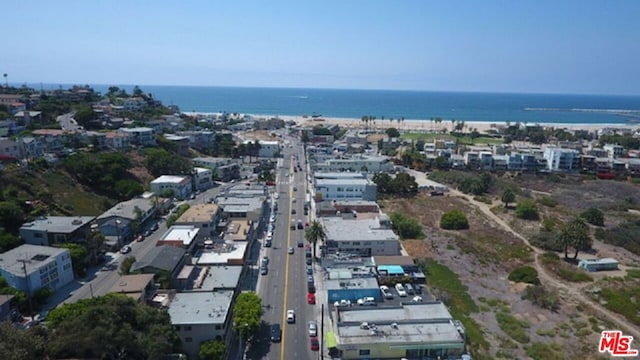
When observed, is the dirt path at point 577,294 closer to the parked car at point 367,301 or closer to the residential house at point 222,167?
the parked car at point 367,301

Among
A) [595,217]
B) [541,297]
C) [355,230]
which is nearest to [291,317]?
[355,230]

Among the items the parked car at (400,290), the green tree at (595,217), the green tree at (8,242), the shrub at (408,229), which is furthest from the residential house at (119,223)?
the green tree at (595,217)

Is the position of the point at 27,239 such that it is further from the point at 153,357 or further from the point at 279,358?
the point at 279,358

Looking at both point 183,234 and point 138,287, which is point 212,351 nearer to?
point 138,287

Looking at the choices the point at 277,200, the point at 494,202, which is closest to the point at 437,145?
the point at 494,202

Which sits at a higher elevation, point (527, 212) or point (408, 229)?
point (527, 212)

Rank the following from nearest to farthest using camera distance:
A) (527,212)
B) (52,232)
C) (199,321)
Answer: (199,321) → (52,232) → (527,212)
